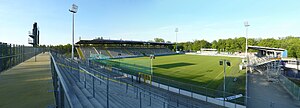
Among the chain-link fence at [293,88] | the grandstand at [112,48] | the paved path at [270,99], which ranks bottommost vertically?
the paved path at [270,99]

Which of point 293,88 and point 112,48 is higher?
point 112,48

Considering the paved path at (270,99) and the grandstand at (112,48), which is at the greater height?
the grandstand at (112,48)

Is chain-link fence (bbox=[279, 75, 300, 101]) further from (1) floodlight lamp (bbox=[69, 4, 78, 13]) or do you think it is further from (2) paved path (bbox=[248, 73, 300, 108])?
(1) floodlight lamp (bbox=[69, 4, 78, 13])

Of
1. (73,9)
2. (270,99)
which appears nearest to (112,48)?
(73,9)

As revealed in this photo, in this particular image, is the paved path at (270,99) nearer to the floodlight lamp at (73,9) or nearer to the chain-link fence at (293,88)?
the chain-link fence at (293,88)

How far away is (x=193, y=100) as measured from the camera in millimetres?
13500

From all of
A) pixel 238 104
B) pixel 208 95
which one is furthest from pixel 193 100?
pixel 238 104

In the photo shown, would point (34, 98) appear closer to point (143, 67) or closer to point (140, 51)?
point (143, 67)

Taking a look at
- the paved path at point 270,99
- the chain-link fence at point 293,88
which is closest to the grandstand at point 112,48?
the paved path at point 270,99

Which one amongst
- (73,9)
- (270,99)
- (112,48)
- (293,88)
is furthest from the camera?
(112,48)

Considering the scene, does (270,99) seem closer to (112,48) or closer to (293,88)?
(293,88)

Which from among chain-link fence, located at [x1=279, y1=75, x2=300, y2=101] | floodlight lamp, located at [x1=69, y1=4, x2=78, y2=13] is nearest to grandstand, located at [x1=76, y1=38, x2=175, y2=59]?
floodlight lamp, located at [x1=69, y1=4, x2=78, y2=13]

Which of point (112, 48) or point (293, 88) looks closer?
point (293, 88)

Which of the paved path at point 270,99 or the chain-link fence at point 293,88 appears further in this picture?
the chain-link fence at point 293,88
